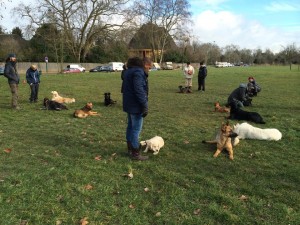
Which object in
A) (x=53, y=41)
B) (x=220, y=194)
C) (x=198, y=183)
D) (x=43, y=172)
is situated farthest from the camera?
(x=53, y=41)

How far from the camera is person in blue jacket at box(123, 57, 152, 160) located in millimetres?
6129

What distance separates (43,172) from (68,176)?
0.51m

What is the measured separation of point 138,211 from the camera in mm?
4484

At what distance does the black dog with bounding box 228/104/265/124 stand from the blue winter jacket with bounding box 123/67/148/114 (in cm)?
506

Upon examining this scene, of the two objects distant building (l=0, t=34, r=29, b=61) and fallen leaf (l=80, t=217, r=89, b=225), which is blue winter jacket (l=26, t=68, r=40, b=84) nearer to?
fallen leaf (l=80, t=217, r=89, b=225)

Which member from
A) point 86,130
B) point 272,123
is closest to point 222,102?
point 272,123

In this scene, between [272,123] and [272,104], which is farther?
[272,104]

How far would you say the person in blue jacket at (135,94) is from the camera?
613 centimetres

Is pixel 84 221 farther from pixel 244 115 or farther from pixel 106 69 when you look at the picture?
pixel 106 69

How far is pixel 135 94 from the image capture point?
6199 millimetres

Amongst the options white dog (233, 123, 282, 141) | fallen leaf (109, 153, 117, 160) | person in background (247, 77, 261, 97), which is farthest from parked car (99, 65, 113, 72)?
fallen leaf (109, 153, 117, 160)

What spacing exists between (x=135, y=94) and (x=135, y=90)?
100 mm

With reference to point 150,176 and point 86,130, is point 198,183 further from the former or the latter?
point 86,130

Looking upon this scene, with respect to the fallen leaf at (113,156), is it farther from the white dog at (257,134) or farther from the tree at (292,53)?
the tree at (292,53)
